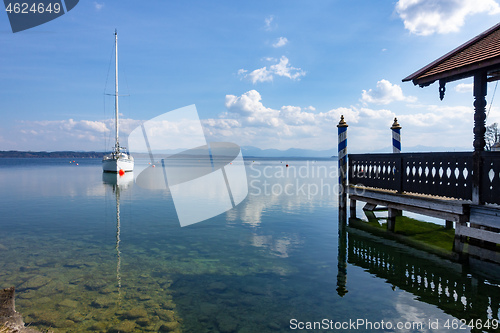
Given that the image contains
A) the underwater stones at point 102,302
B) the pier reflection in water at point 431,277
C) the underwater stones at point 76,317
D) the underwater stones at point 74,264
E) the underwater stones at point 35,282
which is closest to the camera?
the underwater stones at point 76,317

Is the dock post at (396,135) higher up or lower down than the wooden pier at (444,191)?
higher up

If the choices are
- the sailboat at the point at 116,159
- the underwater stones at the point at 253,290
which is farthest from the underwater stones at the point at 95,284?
the sailboat at the point at 116,159

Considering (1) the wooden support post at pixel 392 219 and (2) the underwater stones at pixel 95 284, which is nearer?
(2) the underwater stones at pixel 95 284

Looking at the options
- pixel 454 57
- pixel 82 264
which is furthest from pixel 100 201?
pixel 454 57

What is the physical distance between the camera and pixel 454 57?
33.4ft

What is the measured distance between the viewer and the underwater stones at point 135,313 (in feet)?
19.6

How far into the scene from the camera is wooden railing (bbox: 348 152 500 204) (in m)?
8.31

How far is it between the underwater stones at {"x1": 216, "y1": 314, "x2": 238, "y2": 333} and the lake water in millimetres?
18

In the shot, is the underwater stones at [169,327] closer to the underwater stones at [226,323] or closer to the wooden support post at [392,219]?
the underwater stones at [226,323]

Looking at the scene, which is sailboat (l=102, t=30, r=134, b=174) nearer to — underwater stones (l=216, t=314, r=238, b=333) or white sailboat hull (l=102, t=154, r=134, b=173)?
white sailboat hull (l=102, t=154, r=134, b=173)

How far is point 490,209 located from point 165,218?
13.7m

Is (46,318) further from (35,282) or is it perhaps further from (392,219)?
(392,219)

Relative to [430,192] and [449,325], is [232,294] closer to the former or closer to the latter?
[449,325]

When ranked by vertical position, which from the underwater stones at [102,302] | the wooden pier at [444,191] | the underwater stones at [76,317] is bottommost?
the underwater stones at [102,302]
